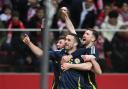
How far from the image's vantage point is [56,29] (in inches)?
484

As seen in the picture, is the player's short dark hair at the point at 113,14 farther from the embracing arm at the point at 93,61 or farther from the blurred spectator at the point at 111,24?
the embracing arm at the point at 93,61

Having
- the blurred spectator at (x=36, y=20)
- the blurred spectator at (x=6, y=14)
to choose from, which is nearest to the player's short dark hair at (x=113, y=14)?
the blurred spectator at (x=36, y=20)

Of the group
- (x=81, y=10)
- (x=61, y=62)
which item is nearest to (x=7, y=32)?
(x=81, y=10)

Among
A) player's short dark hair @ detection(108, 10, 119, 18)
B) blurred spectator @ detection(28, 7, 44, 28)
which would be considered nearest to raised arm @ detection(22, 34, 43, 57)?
blurred spectator @ detection(28, 7, 44, 28)

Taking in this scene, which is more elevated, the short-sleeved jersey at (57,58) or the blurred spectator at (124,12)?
the blurred spectator at (124,12)

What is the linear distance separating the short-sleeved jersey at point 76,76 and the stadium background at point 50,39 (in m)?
3.59

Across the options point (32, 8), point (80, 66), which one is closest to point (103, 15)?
point (32, 8)

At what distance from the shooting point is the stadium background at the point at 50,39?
12.2 metres

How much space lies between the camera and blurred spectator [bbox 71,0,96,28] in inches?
500

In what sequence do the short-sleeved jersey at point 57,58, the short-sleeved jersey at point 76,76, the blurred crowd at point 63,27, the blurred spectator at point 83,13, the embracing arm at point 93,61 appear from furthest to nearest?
the blurred spectator at point 83,13 < the blurred crowd at point 63,27 < the short-sleeved jersey at point 57,58 < the short-sleeved jersey at point 76,76 < the embracing arm at point 93,61

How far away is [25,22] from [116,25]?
207 centimetres

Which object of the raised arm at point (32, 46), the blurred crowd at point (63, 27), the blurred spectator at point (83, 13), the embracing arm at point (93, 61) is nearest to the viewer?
the raised arm at point (32, 46)

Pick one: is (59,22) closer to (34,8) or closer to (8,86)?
(34,8)

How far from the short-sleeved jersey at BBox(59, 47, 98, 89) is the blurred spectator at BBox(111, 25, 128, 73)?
12.8 ft
